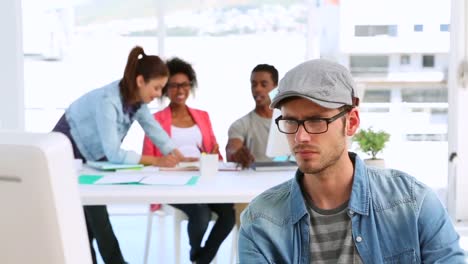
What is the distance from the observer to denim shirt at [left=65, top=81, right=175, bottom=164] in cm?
335

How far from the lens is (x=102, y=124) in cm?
335

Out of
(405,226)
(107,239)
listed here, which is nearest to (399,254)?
(405,226)

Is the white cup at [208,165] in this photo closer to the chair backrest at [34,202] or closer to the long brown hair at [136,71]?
the long brown hair at [136,71]

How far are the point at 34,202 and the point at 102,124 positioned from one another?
2.77 meters

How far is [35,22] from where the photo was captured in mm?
5422

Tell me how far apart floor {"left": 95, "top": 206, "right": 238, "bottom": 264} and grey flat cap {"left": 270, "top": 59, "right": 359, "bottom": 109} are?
2897mm

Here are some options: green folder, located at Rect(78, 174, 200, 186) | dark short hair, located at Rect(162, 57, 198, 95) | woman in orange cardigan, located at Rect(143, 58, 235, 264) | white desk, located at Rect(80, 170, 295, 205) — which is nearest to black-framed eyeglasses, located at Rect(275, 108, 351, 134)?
white desk, located at Rect(80, 170, 295, 205)

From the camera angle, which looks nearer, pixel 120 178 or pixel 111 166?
pixel 120 178

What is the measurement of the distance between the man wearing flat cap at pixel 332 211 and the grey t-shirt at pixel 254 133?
238 cm

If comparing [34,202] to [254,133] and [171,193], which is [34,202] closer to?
[171,193]

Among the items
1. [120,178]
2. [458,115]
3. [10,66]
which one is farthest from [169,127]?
[458,115]

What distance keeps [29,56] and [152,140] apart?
7.11 feet

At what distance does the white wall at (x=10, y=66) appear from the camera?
200 inches

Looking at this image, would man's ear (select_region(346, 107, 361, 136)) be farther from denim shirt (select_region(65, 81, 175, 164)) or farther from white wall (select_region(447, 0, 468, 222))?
white wall (select_region(447, 0, 468, 222))
